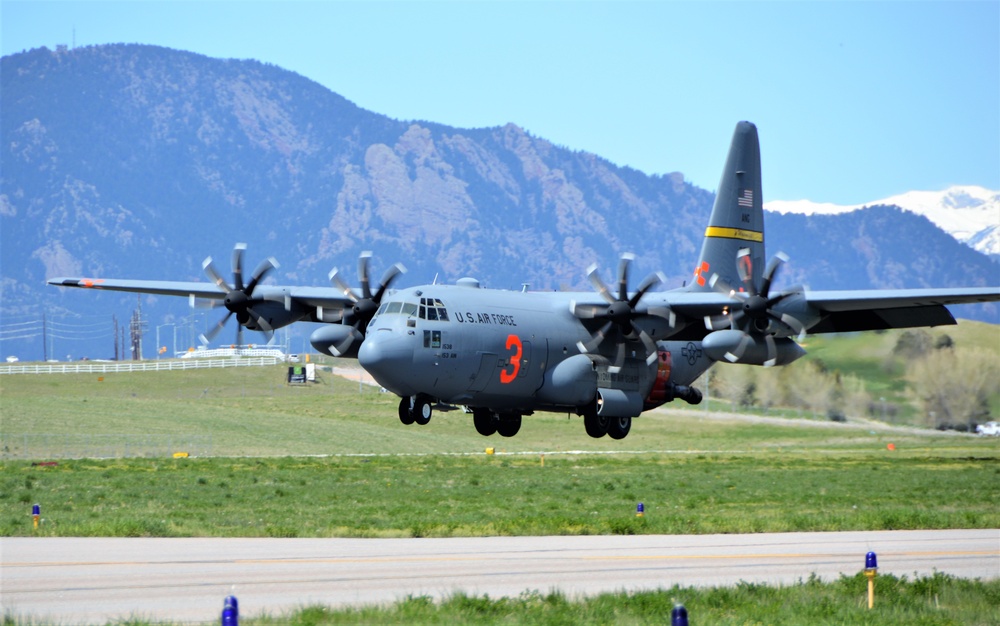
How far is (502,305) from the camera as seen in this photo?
4044 cm

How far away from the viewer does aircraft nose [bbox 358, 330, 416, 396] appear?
117 feet

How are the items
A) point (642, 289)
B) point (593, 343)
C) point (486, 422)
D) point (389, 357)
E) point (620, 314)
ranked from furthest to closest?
point (486, 422)
point (593, 343)
point (620, 314)
point (642, 289)
point (389, 357)

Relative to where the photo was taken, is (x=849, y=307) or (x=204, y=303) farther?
(x=204, y=303)

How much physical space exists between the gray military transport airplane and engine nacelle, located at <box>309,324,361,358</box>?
0.05 m

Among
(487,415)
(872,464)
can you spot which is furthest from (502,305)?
(872,464)

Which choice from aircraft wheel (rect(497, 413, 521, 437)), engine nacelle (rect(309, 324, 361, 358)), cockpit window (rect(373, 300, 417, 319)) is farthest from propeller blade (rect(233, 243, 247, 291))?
aircraft wheel (rect(497, 413, 521, 437))

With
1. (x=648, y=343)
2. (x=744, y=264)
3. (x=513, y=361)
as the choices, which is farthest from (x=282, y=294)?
(x=744, y=264)

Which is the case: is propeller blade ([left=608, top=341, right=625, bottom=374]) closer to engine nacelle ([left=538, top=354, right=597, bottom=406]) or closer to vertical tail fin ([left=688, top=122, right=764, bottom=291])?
engine nacelle ([left=538, top=354, right=597, bottom=406])

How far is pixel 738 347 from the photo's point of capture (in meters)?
39.2

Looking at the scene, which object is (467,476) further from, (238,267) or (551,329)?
(238,267)

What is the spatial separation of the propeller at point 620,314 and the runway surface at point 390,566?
36.0ft

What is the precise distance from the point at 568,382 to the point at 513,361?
2.43 metres

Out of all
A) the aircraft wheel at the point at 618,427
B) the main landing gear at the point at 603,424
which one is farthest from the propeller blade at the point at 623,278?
the aircraft wheel at the point at 618,427

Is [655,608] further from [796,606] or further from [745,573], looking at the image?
[745,573]
